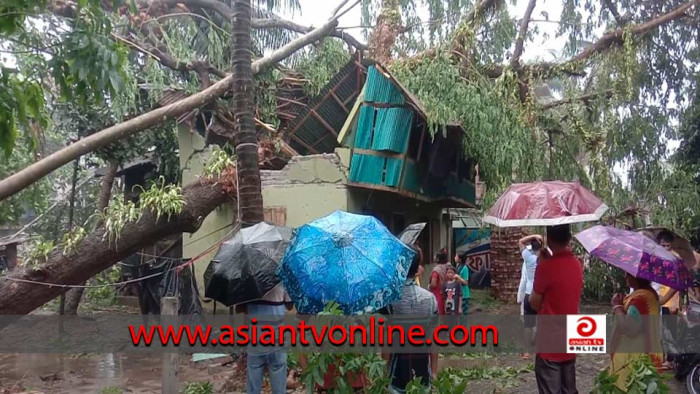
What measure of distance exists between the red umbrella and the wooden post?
318cm

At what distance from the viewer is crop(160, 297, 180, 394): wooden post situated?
19.6ft

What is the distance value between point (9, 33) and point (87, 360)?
7.11 metres

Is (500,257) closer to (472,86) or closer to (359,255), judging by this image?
(472,86)

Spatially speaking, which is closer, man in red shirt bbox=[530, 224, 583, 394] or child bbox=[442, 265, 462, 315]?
man in red shirt bbox=[530, 224, 583, 394]

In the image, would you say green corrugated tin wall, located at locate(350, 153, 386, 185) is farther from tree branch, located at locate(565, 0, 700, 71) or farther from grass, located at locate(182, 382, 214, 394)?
grass, located at locate(182, 382, 214, 394)

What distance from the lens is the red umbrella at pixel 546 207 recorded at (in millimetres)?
4633

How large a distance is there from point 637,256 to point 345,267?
7.67ft

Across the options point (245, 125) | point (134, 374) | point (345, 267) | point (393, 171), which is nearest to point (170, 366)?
point (345, 267)

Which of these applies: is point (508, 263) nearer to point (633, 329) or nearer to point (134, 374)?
point (134, 374)

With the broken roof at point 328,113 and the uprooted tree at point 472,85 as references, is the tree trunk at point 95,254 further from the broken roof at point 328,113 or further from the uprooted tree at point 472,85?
the broken roof at point 328,113

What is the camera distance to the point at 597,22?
11.8m

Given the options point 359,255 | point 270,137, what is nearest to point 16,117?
point 359,255

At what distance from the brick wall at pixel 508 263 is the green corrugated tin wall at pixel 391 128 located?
692 cm

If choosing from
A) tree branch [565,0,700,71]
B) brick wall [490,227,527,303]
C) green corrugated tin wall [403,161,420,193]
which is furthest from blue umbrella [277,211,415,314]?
brick wall [490,227,527,303]
